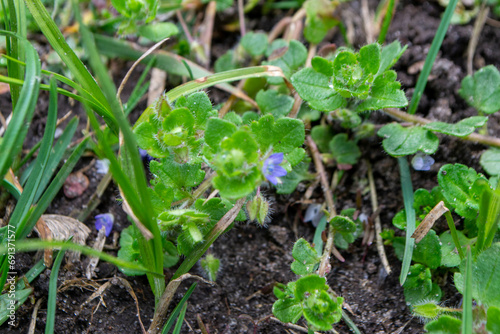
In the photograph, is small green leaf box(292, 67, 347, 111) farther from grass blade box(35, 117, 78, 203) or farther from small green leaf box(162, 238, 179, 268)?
grass blade box(35, 117, 78, 203)

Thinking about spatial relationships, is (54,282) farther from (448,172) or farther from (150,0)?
(448,172)

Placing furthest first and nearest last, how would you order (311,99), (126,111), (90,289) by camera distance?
(126,111)
(311,99)
(90,289)

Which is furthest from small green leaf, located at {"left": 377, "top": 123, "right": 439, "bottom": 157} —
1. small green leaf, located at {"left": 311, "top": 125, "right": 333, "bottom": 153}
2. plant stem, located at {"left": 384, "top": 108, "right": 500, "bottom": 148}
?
small green leaf, located at {"left": 311, "top": 125, "right": 333, "bottom": 153}

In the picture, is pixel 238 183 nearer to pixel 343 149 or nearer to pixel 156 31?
pixel 343 149

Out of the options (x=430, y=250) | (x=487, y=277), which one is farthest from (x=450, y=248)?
(x=487, y=277)

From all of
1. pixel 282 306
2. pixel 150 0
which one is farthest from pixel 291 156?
pixel 150 0

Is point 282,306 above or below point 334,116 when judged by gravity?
below
